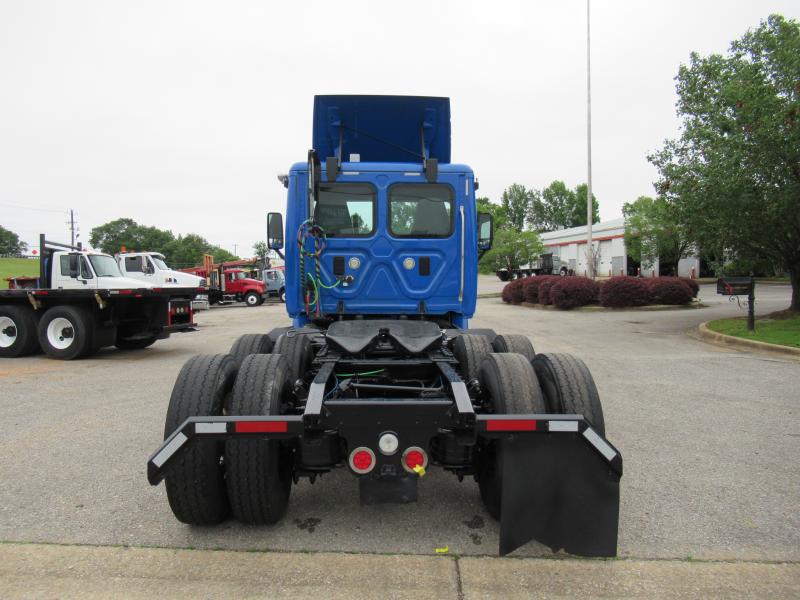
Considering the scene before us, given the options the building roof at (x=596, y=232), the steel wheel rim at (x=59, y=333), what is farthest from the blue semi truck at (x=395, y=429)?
the building roof at (x=596, y=232)

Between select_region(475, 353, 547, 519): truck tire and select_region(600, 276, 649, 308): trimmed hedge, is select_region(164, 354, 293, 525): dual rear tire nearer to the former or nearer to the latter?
select_region(475, 353, 547, 519): truck tire

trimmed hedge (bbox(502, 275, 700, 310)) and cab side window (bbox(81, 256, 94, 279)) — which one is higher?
cab side window (bbox(81, 256, 94, 279))

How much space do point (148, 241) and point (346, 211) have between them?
9923cm

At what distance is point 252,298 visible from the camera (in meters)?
31.6

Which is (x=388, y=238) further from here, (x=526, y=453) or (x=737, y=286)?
(x=737, y=286)

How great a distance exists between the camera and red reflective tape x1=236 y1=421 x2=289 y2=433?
2.62 meters

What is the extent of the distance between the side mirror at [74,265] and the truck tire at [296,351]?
404 inches

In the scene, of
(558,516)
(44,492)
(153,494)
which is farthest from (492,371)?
(44,492)

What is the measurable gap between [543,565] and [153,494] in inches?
105

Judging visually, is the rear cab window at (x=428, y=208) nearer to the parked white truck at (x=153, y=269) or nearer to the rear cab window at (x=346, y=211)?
the rear cab window at (x=346, y=211)

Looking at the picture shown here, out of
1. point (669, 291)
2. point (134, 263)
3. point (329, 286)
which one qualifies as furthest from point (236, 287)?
point (329, 286)

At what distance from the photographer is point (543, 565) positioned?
2855 mm

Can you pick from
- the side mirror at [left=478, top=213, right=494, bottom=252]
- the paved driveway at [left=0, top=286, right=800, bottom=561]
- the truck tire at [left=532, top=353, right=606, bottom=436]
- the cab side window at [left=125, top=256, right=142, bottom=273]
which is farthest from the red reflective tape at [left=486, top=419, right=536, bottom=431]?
the cab side window at [left=125, top=256, right=142, bottom=273]

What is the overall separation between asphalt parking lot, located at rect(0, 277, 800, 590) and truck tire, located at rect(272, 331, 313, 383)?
2.79ft
